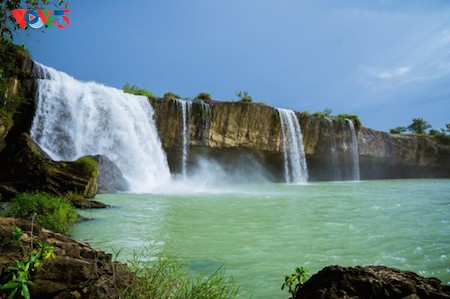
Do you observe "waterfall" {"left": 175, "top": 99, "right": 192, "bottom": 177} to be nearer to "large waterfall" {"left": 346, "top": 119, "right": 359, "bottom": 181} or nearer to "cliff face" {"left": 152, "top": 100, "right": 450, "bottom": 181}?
"cliff face" {"left": 152, "top": 100, "right": 450, "bottom": 181}

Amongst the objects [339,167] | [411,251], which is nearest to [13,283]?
[411,251]

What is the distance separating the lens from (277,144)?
2647 centimetres

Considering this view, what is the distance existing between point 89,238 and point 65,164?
18.6 feet

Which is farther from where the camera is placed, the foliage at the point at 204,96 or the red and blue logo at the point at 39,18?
the foliage at the point at 204,96

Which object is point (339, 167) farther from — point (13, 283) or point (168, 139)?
point (13, 283)

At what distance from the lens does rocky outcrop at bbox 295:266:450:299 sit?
1943mm

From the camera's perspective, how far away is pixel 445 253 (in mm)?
4539

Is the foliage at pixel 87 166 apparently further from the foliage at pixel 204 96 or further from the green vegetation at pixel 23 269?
the foliage at pixel 204 96

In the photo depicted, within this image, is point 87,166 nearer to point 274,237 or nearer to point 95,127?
point 274,237


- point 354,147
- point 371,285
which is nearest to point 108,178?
point 371,285

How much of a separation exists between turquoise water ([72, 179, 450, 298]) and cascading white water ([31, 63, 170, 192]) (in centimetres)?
826

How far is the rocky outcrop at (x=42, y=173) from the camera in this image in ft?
30.9

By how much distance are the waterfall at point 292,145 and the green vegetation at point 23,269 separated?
24.7 meters

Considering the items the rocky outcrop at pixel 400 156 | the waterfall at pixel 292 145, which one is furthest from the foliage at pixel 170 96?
the rocky outcrop at pixel 400 156
